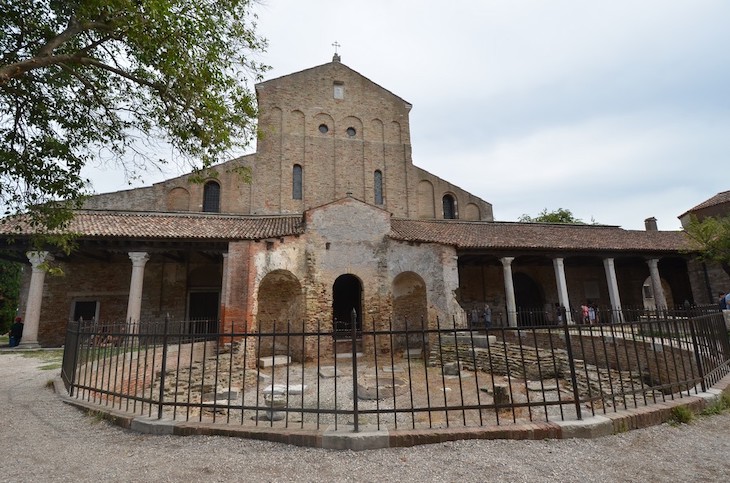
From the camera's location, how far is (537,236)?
59.4 ft

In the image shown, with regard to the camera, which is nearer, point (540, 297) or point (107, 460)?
point (107, 460)

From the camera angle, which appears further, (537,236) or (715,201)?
(715,201)

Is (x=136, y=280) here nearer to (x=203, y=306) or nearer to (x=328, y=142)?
(x=203, y=306)

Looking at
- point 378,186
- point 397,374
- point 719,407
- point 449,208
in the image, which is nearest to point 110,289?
point 397,374

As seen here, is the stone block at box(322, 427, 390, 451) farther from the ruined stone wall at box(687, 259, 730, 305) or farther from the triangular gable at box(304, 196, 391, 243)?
the ruined stone wall at box(687, 259, 730, 305)

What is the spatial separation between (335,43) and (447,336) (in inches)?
776

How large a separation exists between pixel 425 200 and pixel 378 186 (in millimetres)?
2987

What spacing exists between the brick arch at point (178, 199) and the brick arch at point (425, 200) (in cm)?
1255

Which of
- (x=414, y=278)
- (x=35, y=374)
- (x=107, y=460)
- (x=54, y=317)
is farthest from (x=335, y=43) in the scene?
(x=107, y=460)

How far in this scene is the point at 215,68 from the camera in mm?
7320

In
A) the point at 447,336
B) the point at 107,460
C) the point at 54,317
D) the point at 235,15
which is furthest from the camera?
the point at 54,317

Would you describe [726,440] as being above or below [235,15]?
below

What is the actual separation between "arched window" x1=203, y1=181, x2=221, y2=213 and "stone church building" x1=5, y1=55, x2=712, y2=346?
0.05 meters

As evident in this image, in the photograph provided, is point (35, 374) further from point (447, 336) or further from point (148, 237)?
point (447, 336)
